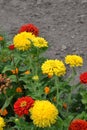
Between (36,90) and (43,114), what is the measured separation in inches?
25.7

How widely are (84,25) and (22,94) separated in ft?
8.66

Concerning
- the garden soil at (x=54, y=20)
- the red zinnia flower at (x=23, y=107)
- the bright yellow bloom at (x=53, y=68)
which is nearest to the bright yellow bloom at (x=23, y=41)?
the bright yellow bloom at (x=53, y=68)

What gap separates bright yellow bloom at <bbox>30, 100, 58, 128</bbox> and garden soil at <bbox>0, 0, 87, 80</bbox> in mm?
2635

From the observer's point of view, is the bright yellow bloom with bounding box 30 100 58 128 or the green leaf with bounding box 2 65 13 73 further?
the green leaf with bounding box 2 65 13 73

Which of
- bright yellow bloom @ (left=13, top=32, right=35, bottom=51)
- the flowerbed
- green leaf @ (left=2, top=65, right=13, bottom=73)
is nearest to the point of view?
the flowerbed

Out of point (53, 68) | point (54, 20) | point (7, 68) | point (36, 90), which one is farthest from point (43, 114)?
point (54, 20)

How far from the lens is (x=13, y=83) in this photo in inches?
127

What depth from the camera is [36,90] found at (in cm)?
288

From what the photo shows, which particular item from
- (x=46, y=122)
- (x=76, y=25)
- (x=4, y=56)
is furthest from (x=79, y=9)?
(x=46, y=122)

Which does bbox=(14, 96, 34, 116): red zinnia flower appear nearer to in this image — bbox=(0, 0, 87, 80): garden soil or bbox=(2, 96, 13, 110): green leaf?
bbox=(2, 96, 13, 110): green leaf

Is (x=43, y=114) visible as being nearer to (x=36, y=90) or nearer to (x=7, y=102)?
(x=36, y=90)

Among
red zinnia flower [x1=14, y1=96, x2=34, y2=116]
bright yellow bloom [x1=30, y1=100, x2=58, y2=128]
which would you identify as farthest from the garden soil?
bright yellow bloom [x1=30, y1=100, x2=58, y2=128]

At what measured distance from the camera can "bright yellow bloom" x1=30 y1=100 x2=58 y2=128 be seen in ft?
7.34

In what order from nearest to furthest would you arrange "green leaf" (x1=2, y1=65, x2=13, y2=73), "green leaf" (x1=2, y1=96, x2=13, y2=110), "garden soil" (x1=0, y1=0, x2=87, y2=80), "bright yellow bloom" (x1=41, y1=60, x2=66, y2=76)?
1. "bright yellow bloom" (x1=41, y1=60, x2=66, y2=76)
2. "green leaf" (x1=2, y1=96, x2=13, y2=110)
3. "green leaf" (x1=2, y1=65, x2=13, y2=73)
4. "garden soil" (x1=0, y1=0, x2=87, y2=80)
